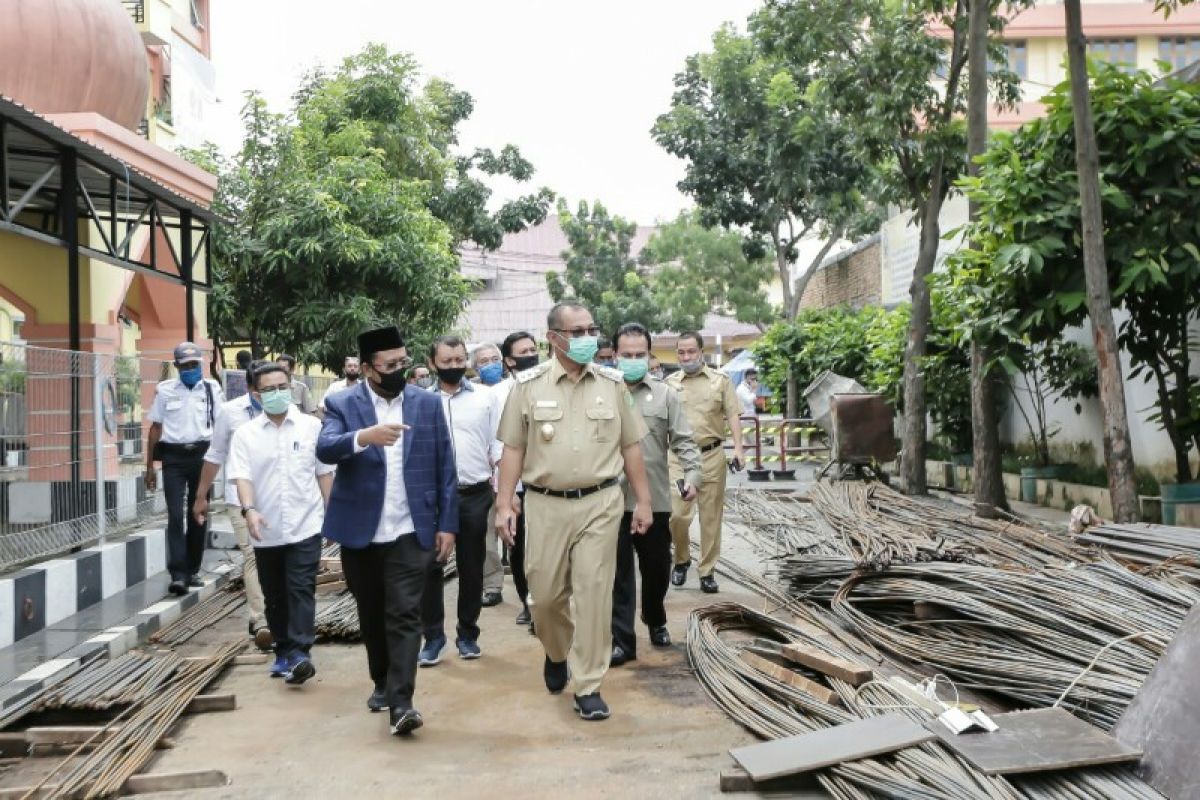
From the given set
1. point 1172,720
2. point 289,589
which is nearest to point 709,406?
point 289,589

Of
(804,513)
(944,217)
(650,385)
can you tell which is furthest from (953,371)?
(650,385)

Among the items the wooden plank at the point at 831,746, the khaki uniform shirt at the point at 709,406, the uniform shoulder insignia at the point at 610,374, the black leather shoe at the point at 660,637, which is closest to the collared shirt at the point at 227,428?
the black leather shoe at the point at 660,637

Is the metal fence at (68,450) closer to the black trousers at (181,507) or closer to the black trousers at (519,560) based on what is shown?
the black trousers at (181,507)

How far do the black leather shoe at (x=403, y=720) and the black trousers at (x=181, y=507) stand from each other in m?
4.20

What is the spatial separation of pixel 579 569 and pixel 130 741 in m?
2.06

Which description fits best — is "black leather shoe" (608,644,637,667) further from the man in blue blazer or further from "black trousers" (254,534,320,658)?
"black trousers" (254,534,320,658)

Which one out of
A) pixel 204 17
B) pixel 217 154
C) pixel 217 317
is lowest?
pixel 217 317

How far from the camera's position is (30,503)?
8.16m

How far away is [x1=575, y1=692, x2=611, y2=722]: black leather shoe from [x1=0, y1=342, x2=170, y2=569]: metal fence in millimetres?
3859

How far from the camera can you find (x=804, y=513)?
1214 cm

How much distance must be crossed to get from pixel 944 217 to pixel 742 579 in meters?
12.8

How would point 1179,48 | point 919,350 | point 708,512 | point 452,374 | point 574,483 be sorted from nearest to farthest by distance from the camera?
1. point 574,483
2. point 452,374
3. point 708,512
4. point 919,350
5. point 1179,48

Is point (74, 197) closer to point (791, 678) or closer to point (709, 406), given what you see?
point (709, 406)

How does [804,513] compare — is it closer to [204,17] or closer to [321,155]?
[321,155]
